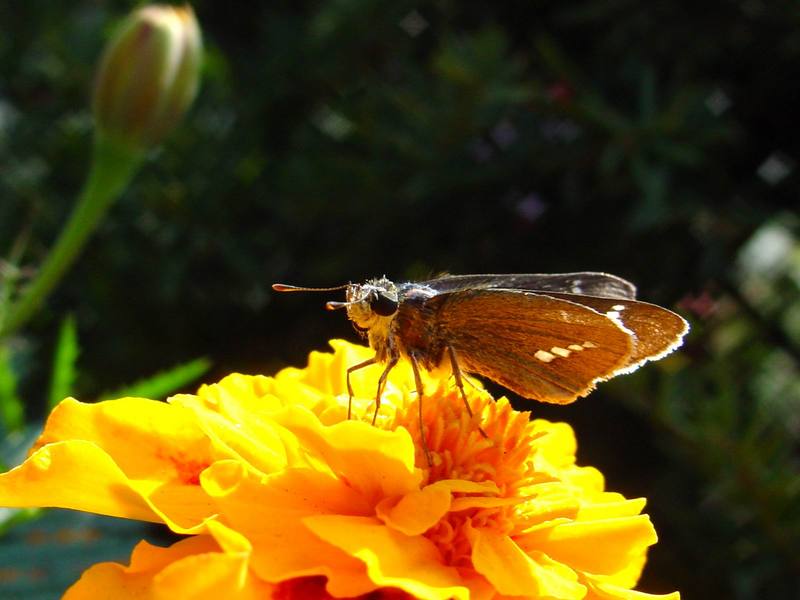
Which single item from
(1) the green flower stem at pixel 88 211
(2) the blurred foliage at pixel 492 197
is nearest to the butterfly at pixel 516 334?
(1) the green flower stem at pixel 88 211

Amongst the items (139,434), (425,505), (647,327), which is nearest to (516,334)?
(647,327)

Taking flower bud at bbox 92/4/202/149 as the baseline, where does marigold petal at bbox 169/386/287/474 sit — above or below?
above

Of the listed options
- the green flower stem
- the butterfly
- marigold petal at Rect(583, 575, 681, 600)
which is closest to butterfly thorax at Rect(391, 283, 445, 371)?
the butterfly

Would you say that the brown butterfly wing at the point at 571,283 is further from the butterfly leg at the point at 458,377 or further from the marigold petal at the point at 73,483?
the marigold petal at the point at 73,483

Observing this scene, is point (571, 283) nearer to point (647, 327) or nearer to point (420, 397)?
point (647, 327)

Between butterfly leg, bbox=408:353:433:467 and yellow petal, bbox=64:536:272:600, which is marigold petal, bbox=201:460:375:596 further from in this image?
butterfly leg, bbox=408:353:433:467

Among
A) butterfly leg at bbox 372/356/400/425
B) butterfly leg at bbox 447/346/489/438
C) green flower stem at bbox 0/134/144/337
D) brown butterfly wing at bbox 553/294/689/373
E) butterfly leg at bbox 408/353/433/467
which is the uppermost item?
brown butterfly wing at bbox 553/294/689/373

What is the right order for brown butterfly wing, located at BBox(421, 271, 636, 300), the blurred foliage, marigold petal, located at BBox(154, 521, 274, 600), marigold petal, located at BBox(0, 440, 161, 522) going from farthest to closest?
the blurred foliage < brown butterfly wing, located at BBox(421, 271, 636, 300) < marigold petal, located at BBox(0, 440, 161, 522) < marigold petal, located at BBox(154, 521, 274, 600)
